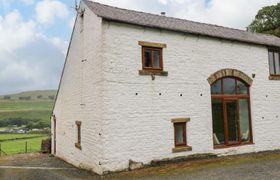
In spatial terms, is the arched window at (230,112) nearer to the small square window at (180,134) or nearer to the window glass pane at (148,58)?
the small square window at (180,134)

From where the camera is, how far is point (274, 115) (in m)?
15.4

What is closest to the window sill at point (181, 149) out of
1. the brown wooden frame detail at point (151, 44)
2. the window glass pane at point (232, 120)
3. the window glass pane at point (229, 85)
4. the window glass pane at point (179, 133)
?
the window glass pane at point (179, 133)

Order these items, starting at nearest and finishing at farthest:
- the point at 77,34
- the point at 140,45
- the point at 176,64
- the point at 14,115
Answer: the point at 140,45, the point at 176,64, the point at 77,34, the point at 14,115

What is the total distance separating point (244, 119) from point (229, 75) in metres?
2.52

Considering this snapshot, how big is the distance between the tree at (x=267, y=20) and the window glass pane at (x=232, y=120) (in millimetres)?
17477

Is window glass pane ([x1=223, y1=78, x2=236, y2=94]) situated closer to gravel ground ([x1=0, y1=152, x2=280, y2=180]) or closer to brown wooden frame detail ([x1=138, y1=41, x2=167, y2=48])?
gravel ground ([x1=0, y1=152, x2=280, y2=180])

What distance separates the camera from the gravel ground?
985 centimetres

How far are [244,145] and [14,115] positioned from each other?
97.1 metres

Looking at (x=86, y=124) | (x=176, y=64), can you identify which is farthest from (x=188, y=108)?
(x=86, y=124)

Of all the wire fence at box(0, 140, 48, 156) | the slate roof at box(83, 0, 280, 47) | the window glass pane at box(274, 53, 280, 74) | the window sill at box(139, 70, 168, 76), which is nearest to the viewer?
the slate roof at box(83, 0, 280, 47)

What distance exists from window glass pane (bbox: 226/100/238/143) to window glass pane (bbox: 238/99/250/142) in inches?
14.4

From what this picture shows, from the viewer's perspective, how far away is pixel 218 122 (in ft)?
45.5

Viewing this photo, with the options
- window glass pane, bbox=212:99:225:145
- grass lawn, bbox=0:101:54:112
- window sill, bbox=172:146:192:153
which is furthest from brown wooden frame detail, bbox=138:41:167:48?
grass lawn, bbox=0:101:54:112

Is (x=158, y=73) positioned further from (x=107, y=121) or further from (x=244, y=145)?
(x=244, y=145)
